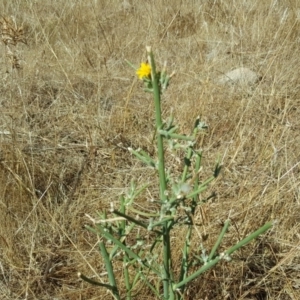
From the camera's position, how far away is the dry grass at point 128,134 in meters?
1.23

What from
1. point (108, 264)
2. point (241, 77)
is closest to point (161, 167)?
point (108, 264)

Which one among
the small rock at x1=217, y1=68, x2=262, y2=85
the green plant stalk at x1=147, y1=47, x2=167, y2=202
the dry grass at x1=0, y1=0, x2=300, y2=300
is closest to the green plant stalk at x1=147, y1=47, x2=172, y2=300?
the green plant stalk at x1=147, y1=47, x2=167, y2=202

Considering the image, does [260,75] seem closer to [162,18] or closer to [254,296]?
[162,18]

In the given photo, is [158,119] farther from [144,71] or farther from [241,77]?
[241,77]

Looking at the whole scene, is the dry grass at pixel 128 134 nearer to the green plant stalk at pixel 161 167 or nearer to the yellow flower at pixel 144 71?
the green plant stalk at pixel 161 167

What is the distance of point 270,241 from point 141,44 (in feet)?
5.73

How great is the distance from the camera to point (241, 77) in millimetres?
2215

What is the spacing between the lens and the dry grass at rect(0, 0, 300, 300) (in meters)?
1.23

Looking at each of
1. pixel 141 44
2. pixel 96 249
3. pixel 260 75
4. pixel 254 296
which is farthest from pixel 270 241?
pixel 141 44

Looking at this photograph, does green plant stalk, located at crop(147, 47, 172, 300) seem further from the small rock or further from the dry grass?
the small rock

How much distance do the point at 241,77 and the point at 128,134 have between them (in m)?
0.65

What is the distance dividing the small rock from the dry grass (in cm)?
6

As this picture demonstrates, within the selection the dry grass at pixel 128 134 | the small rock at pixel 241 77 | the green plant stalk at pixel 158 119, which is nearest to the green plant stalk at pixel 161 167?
the green plant stalk at pixel 158 119

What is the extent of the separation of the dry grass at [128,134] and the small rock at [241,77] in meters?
0.06
